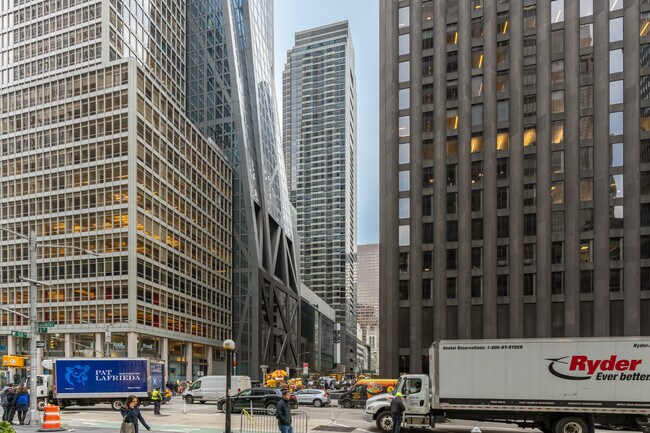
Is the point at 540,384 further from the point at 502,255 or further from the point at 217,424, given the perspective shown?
the point at 502,255

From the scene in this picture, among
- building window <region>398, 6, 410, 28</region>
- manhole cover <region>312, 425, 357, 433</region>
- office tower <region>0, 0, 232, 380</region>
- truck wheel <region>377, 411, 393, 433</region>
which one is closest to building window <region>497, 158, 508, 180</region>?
building window <region>398, 6, 410, 28</region>

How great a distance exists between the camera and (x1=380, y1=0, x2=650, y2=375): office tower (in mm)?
55969

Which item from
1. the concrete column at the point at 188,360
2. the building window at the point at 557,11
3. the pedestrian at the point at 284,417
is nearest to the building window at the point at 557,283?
the building window at the point at 557,11

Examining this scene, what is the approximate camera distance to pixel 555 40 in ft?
198

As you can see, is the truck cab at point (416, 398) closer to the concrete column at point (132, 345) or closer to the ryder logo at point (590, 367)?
the ryder logo at point (590, 367)

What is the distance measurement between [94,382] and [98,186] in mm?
39309

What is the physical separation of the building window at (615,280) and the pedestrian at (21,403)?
4980 centimetres

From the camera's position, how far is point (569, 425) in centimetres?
2114

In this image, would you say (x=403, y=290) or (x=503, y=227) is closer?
(x=503, y=227)

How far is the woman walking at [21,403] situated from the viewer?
2495 cm

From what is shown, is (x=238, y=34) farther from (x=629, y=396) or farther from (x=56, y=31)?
(x=629, y=396)

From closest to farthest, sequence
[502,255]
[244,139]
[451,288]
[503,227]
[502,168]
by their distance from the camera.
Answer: [502,255]
[503,227]
[451,288]
[502,168]
[244,139]

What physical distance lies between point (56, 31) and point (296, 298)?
2598 inches

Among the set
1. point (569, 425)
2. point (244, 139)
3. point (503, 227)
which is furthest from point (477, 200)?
point (244, 139)
